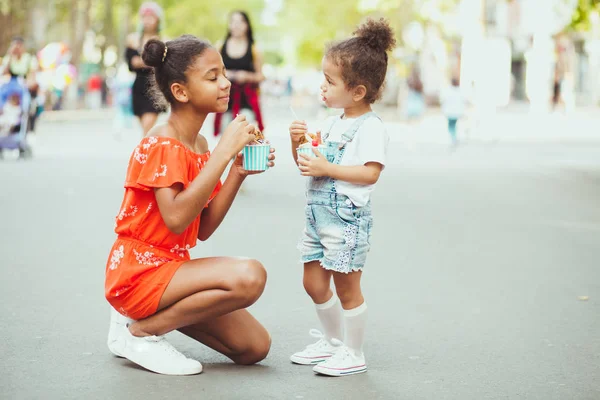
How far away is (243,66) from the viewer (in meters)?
11.8

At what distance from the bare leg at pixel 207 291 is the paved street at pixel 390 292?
0.28 metres

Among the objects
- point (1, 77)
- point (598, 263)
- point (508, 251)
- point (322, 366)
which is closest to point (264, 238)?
point (508, 251)

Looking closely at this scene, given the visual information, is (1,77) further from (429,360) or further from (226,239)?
(429,360)

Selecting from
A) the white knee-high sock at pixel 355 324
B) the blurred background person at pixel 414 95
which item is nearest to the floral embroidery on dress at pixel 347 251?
the white knee-high sock at pixel 355 324

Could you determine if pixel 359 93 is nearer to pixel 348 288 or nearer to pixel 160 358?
pixel 348 288

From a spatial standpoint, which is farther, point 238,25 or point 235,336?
point 238,25

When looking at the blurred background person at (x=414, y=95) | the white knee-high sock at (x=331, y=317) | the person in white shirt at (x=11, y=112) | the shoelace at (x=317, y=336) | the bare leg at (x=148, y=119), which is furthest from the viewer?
the blurred background person at (x=414, y=95)

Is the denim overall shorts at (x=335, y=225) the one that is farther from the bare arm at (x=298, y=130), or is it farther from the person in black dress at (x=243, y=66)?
the person in black dress at (x=243, y=66)

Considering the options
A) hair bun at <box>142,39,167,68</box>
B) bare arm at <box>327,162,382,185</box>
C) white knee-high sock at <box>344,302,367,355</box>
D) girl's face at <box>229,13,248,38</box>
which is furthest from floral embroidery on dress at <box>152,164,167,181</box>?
girl's face at <box>229,13,248,38</box>

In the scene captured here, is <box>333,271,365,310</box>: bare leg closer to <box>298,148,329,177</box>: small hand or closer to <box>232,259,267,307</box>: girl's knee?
<box>232,259,267,307</box>: girl's knee

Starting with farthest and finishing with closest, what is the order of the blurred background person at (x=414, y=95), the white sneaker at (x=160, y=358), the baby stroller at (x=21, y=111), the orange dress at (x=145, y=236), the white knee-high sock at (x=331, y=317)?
the blurred background person at (x=414, y=95) → the baby stroller at (x=21, y=111) → the white knee-high sock at (x=331, y=317) → the white sneaker at (x=160, y=358) → the orange dress at (x=145, y=236)

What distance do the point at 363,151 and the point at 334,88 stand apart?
0.31 m

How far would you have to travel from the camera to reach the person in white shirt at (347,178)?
4523mm

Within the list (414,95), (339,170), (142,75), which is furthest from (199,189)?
(414,95)
